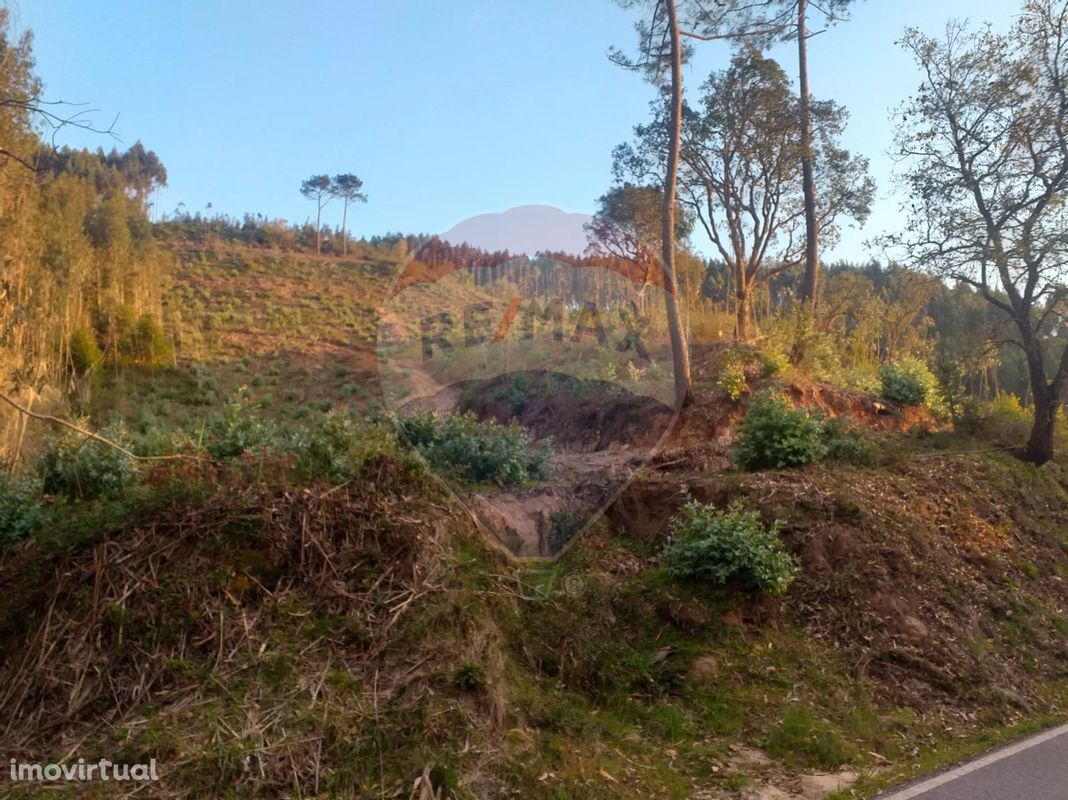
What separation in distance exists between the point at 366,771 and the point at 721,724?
276cm

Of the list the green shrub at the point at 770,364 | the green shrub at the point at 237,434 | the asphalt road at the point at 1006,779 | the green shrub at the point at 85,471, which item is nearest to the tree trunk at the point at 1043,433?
the green shrub at the point at 770,364

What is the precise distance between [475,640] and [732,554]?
8.57ft

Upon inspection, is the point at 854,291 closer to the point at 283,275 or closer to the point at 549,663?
the point at 549,663

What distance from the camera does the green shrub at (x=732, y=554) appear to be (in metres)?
7.32

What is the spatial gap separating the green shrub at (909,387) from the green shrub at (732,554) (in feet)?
31.6

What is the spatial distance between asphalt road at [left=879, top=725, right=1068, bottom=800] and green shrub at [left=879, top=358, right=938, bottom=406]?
10916 mm

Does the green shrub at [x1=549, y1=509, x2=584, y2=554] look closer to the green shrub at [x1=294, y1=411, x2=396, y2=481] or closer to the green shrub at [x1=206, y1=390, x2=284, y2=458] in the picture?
the green shrub at [x1=294, y1=411, x2=396, y2=481]

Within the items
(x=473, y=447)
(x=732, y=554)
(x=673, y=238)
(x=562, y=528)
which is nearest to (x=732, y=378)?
(x=673, y=238)

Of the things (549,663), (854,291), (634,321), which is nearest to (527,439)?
(634,321)

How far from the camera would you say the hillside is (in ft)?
16.1

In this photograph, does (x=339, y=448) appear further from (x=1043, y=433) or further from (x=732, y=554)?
(x=1043, y=433)

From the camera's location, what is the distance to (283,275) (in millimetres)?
50250

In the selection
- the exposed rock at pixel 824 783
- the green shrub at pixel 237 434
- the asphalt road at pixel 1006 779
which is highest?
the green shrub at pixel 237 434

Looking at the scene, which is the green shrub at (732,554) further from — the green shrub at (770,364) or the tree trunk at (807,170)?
the tree trunk at (807,170)
